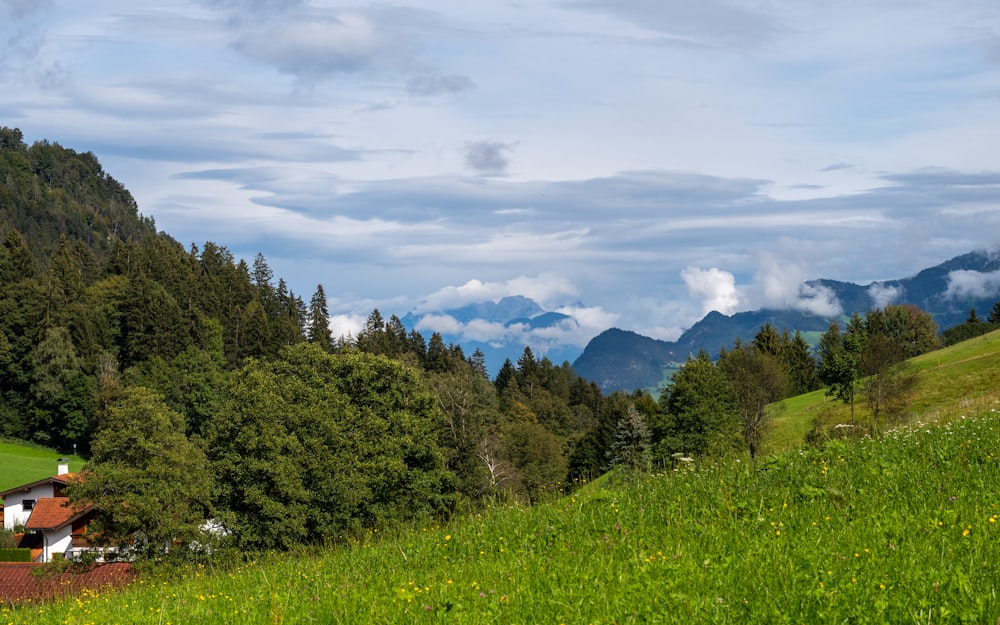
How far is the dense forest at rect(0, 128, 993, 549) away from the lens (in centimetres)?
4284

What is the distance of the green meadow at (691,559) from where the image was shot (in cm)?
641

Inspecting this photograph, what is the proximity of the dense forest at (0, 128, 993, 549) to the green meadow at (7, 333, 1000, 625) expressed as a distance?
2.71 m

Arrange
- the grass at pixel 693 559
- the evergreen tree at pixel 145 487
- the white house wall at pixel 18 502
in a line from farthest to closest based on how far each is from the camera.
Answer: the white house wall at pixel 18 502 → the evergreen tree at pixel 145 487 → the grass at pixel 693 559

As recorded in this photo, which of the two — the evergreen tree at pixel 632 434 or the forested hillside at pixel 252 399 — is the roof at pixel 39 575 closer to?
the forested hillside at pixel 252 399

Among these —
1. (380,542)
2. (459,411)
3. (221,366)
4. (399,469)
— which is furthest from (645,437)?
(221,366)

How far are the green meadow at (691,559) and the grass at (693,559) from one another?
0.03 meters

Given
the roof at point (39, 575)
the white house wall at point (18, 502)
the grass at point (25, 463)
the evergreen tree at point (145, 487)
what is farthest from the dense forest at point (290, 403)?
the white house wall at point (18, 502)

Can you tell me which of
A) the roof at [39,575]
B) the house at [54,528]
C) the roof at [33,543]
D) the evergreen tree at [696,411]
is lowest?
the roof at [33,543]

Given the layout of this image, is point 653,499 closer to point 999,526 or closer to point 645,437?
point 999,526

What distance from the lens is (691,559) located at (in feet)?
25.2

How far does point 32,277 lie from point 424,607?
147 m

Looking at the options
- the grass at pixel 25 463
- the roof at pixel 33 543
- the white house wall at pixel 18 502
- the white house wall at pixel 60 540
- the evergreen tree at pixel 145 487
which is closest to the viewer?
the evergreen tree at pixel 145 487

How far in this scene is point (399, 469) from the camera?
4684 cm

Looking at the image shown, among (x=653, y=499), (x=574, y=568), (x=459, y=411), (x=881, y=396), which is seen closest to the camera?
(x=574, y=568)
